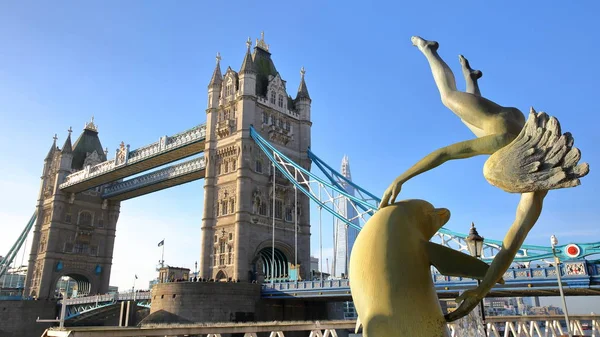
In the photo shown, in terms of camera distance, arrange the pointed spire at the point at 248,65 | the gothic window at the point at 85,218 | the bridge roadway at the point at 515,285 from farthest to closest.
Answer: the gothic window at the point at 85,218 → the pointed spire at the point at 248,65 → the bridge roadway at the point at 515,285

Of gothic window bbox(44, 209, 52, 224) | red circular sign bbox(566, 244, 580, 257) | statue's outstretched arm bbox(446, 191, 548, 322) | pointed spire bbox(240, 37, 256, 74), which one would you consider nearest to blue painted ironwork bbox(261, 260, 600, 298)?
red circular sign bbox(566, 244, 580, 257)

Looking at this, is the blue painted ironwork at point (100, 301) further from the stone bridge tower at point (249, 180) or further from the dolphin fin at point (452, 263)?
the dolphin fin at point (452, 263)

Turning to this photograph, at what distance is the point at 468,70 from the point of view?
5.30 metres

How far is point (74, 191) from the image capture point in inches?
2057

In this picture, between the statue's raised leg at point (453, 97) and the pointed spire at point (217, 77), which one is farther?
the pointed spire at point (217, 77)

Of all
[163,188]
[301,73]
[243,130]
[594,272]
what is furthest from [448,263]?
[163,188]

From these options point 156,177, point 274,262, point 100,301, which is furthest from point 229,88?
point 100,301

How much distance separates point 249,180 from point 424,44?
2998 cm

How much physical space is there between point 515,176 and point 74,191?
181 feet

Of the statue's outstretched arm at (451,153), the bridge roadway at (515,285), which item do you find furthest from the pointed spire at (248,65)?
the statue's outstretched arm at (451,153)

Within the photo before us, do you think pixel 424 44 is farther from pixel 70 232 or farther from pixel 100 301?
pixel 70 232

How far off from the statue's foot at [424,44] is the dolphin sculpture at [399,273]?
2.08 meters

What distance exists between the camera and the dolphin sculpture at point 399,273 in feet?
13.1

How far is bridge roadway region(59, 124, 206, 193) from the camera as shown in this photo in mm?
40438
